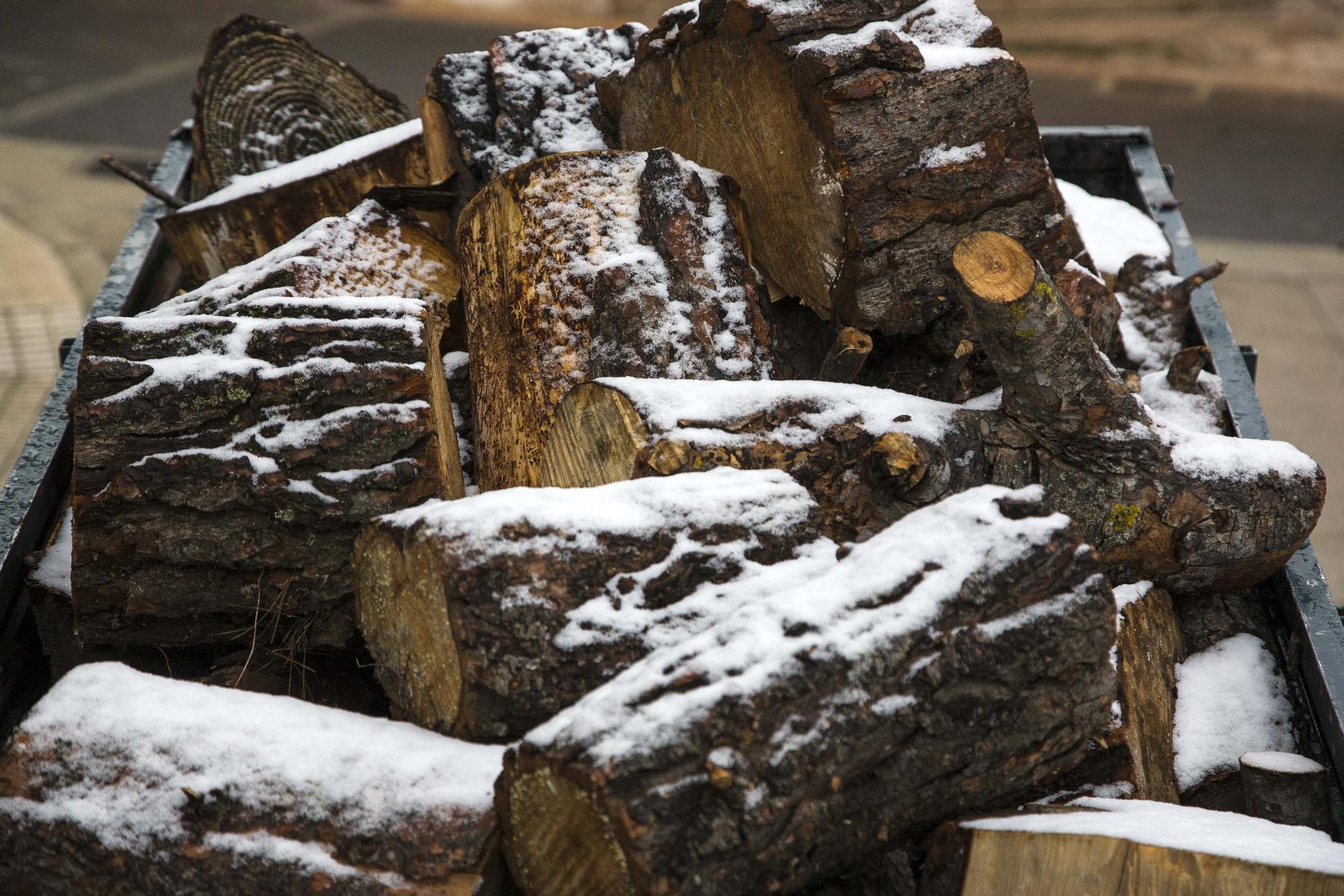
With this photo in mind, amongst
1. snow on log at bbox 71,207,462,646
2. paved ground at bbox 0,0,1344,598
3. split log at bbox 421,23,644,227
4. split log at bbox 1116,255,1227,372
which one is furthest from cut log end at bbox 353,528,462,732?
paved ground at bbox 0,0,1344,598

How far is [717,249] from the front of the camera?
2023 mm

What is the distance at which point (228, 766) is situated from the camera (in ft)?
4.54

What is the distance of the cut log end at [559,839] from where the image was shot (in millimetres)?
1188

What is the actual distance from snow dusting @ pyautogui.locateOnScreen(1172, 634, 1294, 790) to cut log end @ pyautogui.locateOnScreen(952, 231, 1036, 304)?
0.85 m

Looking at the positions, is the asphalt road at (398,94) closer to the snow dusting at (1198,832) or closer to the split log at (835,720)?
the snow dusting at (1198,832)

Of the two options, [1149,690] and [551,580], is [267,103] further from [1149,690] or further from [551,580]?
[1149,690]

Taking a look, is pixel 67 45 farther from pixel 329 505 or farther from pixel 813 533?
pixel 813 533

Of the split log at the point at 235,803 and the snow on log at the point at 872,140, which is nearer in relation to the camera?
the split log at the point at 235,803

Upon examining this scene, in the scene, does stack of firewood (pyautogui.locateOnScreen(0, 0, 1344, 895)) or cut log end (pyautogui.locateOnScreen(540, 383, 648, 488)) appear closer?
stack of firewood (pyautogui.locateOnScreen(0, 0, 1344, 895))

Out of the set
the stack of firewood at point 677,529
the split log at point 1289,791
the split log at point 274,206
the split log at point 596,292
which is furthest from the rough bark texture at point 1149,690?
the split log at point 274,206

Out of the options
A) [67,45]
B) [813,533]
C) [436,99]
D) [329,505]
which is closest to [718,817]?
[813,533]

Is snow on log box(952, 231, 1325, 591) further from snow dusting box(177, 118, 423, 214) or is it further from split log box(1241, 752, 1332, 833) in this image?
snow dusting box(177, 118, 423, 214)

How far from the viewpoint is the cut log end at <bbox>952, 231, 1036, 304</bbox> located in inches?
66.5

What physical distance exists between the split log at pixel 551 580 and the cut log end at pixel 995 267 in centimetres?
49
